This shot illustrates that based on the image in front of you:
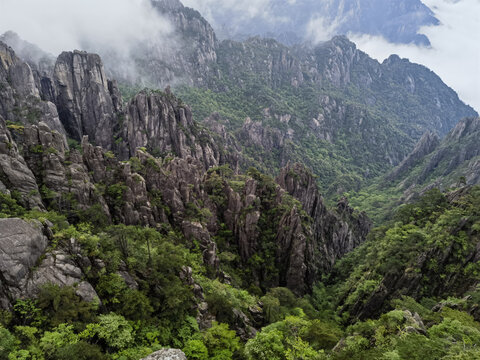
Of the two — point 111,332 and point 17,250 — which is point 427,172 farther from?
point 17,250

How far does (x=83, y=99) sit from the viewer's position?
10325cm

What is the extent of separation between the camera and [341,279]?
62688 mm

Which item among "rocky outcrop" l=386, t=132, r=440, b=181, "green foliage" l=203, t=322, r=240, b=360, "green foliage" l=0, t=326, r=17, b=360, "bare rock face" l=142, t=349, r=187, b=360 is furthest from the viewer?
"rocky outcrop" l=386, t=132, r=440, b=181

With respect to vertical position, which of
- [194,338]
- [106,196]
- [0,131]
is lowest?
[194,338]

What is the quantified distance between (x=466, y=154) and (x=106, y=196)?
554 feet

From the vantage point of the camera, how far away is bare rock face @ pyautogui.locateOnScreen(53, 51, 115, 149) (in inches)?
3942

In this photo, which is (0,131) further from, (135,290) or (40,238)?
(135,290)

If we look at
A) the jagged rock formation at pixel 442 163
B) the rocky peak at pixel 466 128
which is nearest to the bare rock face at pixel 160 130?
the jagged rock formation at pixel 442 163

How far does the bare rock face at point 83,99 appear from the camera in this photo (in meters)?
100

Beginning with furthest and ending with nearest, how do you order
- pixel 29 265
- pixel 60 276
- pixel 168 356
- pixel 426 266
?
pixel 426 266 → pixel 60 276 → pixel 29 265 → pixel 168 356

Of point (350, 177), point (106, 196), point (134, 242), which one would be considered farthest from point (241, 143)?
point (134, 242)

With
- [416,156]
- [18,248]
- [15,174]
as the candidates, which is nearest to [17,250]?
[18,248]

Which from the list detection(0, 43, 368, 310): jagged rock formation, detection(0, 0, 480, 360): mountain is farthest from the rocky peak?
detection(0, 43, 368, 310): jagged rock formation

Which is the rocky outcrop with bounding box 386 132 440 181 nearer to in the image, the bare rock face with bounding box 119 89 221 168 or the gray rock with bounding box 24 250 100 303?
the bare rock face with bounding box 119 89 221 168
